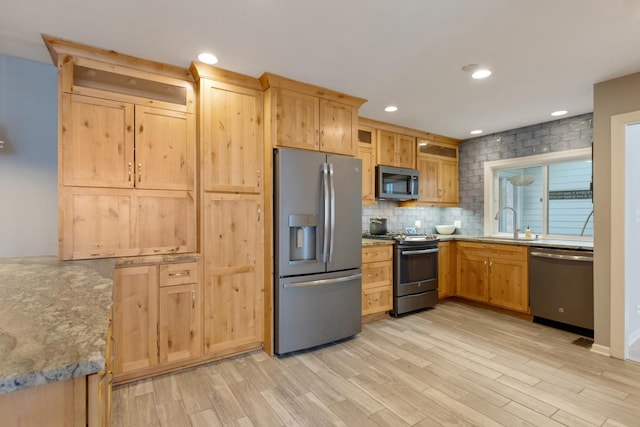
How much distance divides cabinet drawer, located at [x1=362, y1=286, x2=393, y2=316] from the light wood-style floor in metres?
0.48

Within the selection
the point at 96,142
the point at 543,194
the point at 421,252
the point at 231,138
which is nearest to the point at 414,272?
the point at 421,252

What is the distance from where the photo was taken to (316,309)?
113 inches

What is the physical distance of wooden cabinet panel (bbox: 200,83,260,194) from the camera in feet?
8.44

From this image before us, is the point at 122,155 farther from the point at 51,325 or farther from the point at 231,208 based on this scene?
the point at 51,325

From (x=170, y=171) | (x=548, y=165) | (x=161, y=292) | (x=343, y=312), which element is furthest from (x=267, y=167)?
(x=548, y=165)

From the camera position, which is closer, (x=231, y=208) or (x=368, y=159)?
(x=231, y=208)

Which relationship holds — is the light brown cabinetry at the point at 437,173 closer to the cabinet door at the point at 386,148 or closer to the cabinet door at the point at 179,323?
the cabinet door at the point at 386,148

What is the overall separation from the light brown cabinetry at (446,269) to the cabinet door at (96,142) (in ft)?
12.4

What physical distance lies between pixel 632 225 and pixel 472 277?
1.75 m

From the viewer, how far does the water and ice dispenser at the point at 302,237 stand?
276 cm

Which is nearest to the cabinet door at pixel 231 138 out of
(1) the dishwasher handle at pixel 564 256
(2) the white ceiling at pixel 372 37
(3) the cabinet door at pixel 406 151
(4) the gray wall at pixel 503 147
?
(2) the white ceiling at pixel 372 37

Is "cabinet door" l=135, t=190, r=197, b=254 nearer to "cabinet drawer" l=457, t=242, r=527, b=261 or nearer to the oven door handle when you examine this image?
the oven door handle

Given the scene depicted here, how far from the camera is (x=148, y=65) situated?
2441 mm

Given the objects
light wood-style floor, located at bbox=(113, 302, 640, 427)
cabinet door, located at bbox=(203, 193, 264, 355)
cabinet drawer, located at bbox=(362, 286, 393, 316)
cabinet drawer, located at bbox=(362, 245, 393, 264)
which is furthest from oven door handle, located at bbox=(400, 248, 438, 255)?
cabinet door, located at bbox=(203, 193, 264, 355)
